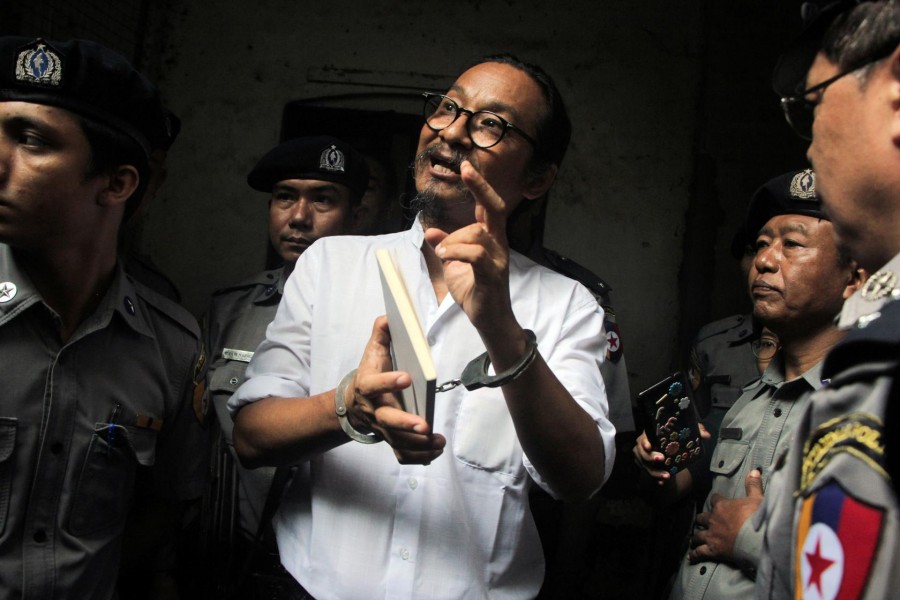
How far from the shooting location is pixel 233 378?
3055mm

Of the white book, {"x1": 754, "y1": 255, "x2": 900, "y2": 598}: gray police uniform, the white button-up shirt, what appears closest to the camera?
{"x1": 754, "y1": 255, "x2": 900, "y2": 598}: gray police uniform

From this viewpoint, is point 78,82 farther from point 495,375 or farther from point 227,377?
point 227,377

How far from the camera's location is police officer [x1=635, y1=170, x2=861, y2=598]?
195 centimetres

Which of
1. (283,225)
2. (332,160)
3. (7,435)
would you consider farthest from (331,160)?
(7,435)

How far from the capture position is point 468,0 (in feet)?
15.3

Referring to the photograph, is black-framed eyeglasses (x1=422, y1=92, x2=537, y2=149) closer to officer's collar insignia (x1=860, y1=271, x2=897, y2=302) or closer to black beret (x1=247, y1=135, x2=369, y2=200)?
officer's collar insignia (x1=860, y1=271, x2=897, y2=302)

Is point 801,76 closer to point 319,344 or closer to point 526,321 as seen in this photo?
point 526,321

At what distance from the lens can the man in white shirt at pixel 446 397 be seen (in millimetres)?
1428

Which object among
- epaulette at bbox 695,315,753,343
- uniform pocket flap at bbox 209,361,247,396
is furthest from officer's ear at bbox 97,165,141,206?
epaulette at bbox 695,315,753,343

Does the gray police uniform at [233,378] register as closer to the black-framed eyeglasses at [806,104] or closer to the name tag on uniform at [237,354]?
the name tag on uniform at [237,354]

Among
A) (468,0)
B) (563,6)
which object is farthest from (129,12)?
(563,6)

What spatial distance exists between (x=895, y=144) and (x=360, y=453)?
4.31ft

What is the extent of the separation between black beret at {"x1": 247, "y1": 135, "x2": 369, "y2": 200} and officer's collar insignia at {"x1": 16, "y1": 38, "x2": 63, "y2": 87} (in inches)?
61.4

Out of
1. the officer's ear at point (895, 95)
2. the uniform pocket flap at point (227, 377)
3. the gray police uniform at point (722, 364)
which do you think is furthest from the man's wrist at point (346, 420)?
the gray police uniform at point (722, 364)
